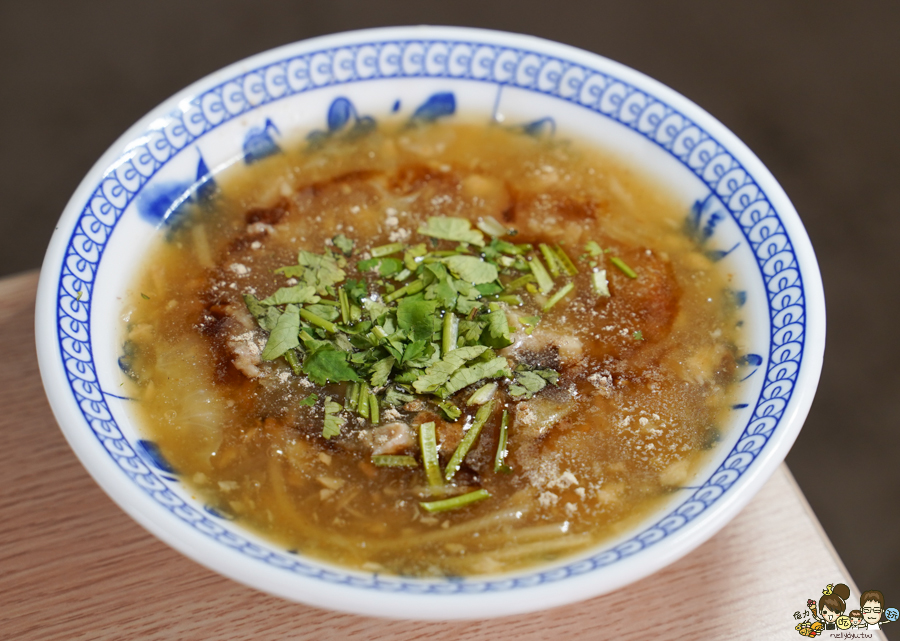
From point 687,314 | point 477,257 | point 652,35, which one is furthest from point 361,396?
point 652,35

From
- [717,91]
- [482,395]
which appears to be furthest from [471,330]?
[717,91]

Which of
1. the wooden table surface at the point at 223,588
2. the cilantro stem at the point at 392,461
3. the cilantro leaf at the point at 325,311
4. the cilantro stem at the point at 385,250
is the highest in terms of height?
the cilantro stem at the point at 385,250

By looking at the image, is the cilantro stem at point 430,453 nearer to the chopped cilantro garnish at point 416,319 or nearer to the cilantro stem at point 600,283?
the chopped cilantro garnish at point 416,319

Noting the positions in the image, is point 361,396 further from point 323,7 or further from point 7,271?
point 323,7

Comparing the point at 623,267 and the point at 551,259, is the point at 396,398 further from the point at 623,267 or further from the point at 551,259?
the point at 623,267

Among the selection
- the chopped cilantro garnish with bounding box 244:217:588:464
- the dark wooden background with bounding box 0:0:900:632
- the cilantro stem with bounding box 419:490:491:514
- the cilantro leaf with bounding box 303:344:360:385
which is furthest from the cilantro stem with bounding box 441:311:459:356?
the dark wooden background with bounding box 0:0:900:632

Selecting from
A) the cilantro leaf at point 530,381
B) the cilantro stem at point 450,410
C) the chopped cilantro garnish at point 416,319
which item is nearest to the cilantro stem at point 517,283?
the chopped cilantro garnish at point 416,319
